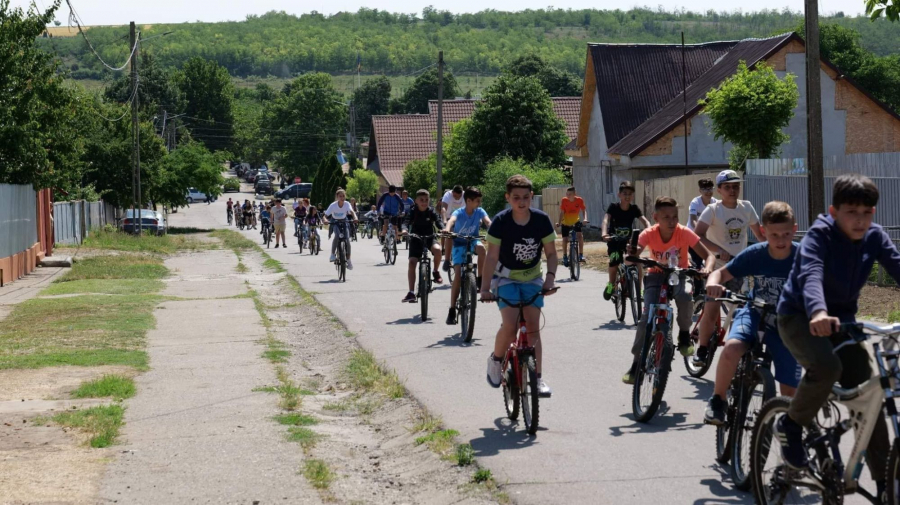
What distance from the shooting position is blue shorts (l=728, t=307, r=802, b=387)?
639 centimetres

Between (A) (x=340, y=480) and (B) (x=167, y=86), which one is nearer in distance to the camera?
(A) (x=340, y=480)

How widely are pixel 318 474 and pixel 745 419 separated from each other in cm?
256

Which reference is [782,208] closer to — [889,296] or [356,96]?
[889,296]

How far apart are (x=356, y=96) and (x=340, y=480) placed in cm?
13846

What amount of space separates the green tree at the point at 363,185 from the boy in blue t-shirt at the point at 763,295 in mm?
75032

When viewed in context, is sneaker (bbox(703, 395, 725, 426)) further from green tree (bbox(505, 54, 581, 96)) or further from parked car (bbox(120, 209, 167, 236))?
green tree (bbox(505, 54, 581, 96))

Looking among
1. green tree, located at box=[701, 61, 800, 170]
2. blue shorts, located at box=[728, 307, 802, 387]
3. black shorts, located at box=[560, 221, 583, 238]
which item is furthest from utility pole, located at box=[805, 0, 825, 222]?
green tree, located at box=[701, 61, 800, 170]

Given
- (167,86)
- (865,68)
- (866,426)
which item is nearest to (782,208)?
Answer: (866,426)

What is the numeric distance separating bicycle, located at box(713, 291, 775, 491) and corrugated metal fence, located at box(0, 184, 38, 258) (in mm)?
20625

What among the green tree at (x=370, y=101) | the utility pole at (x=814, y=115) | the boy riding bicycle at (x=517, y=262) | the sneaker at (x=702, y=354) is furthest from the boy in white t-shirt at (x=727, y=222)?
the green tree at (x=370, y=101)

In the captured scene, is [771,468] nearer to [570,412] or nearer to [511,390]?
[511,390]

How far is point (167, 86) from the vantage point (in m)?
135

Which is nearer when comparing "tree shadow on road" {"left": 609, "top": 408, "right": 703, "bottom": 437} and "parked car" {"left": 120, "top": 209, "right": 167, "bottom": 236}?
"tree shadow on road" {"left": 609, "top": 408, "right": 703, "bottom": 437}

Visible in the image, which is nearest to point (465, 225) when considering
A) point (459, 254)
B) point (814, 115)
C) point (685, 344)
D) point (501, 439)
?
point (459, 254)
